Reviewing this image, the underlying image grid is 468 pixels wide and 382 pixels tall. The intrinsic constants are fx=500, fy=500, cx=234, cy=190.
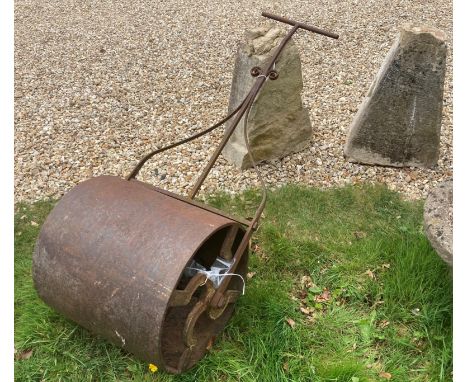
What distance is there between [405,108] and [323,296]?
193cm

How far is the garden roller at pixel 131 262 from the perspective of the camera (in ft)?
8.07

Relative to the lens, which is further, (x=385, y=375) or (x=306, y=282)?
(x=306, y=282)

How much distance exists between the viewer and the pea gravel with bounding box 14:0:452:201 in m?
4.59

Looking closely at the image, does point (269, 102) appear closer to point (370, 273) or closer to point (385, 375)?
point (370, 273)

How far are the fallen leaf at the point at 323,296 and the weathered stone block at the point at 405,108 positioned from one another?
1.63 m

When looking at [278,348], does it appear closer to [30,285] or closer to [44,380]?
[44,380]

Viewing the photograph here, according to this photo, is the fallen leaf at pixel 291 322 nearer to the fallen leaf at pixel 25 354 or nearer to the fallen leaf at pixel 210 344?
the fallen leaf at pixel 210 344

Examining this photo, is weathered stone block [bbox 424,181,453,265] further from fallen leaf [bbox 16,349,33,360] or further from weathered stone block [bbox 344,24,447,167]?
fallen leaf [bbox 16,349,33,360]

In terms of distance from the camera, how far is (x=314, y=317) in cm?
333

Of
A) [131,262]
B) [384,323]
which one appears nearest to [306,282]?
[384,323]

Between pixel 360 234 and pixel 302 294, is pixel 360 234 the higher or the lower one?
the higher one

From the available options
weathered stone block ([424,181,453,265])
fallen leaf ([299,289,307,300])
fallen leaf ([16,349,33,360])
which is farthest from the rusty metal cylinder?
weathered stone block ([424,181,453,265])

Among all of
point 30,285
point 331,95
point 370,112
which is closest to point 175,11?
point 331,95

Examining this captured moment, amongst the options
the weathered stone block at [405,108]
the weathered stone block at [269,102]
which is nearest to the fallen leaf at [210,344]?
the weathered stone block at [269,102]
